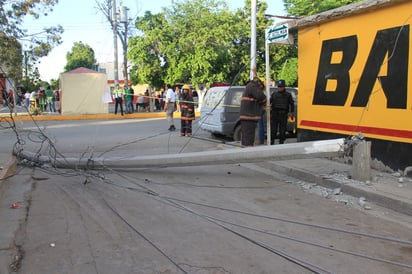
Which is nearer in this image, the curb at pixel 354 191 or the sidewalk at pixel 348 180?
the curb at pixel 354 191

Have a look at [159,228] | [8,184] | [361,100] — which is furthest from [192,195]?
[361,100]

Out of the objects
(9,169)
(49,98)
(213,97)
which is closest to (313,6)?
(213,97)

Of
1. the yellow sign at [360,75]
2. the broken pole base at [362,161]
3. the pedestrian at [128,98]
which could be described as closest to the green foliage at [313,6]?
the yellow sign at [360,75]

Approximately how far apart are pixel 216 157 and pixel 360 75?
3.27 metres

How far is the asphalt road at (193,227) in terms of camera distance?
4.14 metres

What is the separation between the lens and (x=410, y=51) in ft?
23.5

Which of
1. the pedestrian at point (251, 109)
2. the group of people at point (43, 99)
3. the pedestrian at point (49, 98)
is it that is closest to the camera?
the pedestrian at point (251, 109)

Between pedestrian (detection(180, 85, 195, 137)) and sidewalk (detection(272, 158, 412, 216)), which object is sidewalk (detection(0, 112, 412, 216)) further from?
pedestrian (detection(180, 85, 195, 137))

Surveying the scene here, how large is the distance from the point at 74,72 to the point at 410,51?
2164 centimetres

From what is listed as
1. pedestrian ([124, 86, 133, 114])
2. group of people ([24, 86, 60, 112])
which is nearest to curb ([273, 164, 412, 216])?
pedestrian ([124, 86, 133, 114])

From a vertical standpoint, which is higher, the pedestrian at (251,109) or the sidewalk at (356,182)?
the pedestrian at (251,109)

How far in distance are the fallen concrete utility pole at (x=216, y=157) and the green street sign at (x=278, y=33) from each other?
3.18m

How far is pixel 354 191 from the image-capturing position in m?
6.67

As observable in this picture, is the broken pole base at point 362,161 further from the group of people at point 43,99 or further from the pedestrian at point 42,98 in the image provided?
the pedestrian at point 42,98
